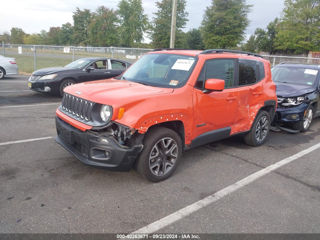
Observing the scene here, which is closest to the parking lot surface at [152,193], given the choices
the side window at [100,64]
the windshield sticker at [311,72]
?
the windshield sticker at [311,72]

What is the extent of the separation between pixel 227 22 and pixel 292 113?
49.8 meters

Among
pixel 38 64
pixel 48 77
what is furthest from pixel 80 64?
pixel 38 64

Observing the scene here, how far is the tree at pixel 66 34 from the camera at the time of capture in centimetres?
9162

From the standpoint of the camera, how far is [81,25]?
3415 inches

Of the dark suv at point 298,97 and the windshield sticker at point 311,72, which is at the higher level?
the windshield sticker at point 311,72

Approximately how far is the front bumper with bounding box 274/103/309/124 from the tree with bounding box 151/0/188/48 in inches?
2035

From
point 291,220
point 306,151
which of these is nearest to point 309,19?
point 306,151

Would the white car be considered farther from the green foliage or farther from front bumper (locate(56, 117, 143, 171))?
Answer: the green foliage

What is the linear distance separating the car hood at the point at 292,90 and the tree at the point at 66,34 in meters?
94.0

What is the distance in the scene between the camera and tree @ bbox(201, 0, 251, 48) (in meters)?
50.9

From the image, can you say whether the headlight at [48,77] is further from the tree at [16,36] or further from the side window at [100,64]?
the tree at [16,36]

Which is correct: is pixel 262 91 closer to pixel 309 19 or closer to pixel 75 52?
pixel 75 52

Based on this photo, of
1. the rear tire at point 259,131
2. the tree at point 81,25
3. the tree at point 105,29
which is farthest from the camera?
the tree at point 81,25

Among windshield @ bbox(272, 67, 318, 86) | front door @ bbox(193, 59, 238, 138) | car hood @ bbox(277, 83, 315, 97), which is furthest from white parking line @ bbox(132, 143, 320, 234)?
windshield @ bbox(272, 67, 318, 86)
